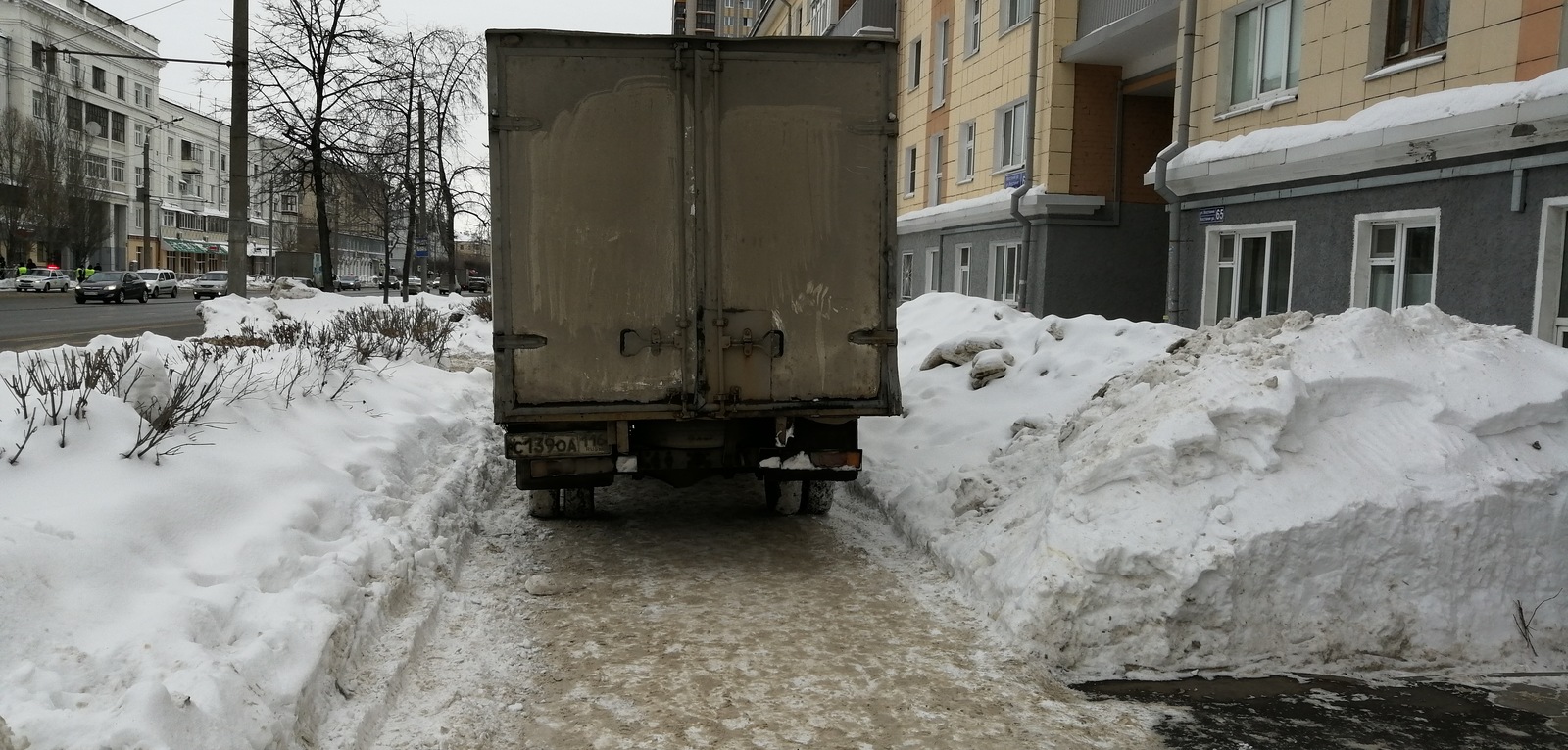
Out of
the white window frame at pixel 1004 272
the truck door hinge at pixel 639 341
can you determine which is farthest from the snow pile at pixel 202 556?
the white window frame at pixel 1004 272

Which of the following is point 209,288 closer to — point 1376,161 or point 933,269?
point 933,269

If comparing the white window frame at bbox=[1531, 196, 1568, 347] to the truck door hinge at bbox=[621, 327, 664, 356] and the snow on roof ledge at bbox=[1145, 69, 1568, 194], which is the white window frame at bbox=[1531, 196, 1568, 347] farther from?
the truck door hinge at bbox=[621, 327, 664, 356]

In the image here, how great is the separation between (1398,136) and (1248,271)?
395 cm

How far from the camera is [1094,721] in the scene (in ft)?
15.1

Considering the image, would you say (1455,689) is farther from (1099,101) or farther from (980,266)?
(980,266)

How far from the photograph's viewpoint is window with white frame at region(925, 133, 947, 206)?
92.8 ft

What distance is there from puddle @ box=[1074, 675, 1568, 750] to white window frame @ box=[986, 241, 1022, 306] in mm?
17750

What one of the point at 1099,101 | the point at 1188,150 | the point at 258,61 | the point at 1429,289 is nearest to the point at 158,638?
the point at 1429,289

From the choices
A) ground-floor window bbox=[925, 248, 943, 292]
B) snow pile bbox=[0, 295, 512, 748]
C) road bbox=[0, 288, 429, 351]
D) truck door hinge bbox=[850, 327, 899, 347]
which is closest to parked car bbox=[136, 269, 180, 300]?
road bbox=[0, 288, 429, 351]

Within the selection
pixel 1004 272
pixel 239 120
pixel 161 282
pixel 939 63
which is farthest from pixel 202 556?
pixel 161 282

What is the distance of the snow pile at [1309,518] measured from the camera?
5.27m

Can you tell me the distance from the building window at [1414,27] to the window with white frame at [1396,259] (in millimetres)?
1850

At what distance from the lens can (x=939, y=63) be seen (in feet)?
94.1

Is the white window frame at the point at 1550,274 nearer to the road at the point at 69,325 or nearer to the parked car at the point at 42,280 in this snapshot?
the road at the point at 69,325
